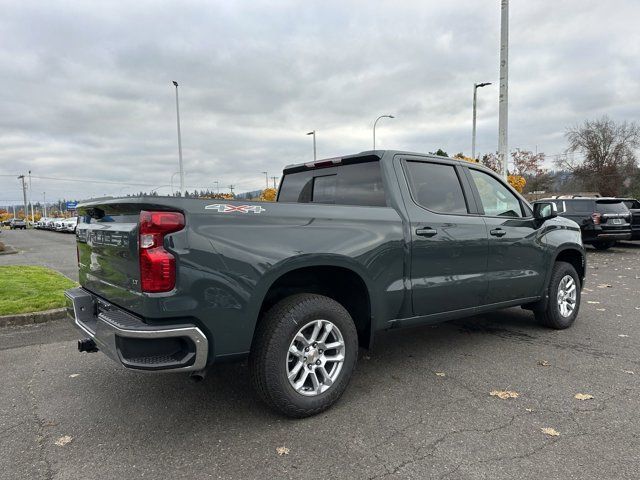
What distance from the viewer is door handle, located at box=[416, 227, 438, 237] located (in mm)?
3861

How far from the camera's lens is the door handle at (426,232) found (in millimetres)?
3861

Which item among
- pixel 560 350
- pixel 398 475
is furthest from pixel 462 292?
pixel 398 475

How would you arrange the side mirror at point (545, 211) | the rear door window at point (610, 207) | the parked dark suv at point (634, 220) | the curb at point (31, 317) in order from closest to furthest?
the side mirror at point (545, 211), the curb at point (31, 317), the rear door window at point (610, 207), the parked dark suv at point (634, 220)

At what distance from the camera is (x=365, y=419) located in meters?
3.24

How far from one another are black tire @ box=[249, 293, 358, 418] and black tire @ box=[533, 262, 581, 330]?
3128 millimetres

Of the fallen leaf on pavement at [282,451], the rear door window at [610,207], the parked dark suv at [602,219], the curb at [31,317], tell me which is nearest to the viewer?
the fallen leaf on pavement at [282,451]

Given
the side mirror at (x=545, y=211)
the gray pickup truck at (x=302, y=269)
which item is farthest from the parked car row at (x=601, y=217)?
the gray pickup truck at (x=302, y=269)

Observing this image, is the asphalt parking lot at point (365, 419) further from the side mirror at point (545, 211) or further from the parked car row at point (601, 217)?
the parked car row at point (601, 217)

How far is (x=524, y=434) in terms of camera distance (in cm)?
299

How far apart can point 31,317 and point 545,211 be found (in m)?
6.37

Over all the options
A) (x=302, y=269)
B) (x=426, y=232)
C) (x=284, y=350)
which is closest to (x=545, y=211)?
(x=426, y=232)

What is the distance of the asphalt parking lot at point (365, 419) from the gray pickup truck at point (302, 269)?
42cm

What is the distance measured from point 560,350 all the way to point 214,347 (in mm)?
3630

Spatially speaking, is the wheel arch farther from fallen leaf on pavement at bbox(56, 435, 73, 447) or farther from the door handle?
fallen leaf on pavement at bbox(56, 435, 73, 447)
